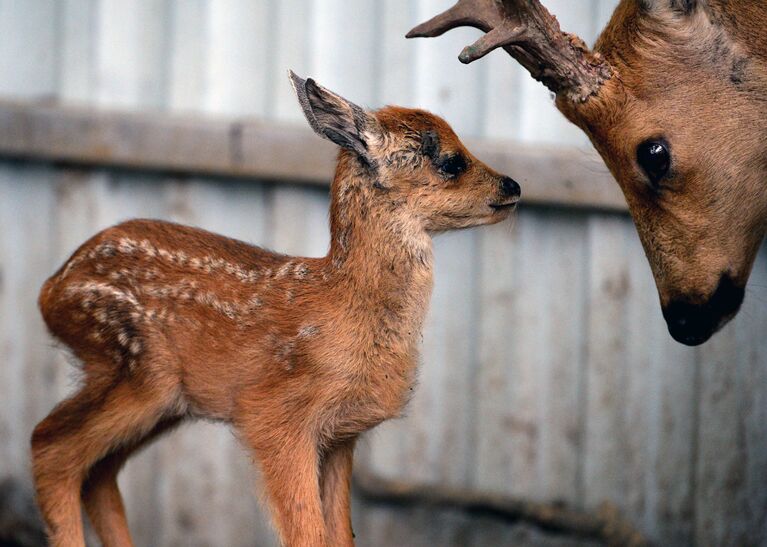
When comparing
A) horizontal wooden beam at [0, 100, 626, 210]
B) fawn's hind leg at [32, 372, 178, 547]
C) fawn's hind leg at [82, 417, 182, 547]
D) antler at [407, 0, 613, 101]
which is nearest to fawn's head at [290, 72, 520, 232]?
antler at [407, 0, 613, 101]

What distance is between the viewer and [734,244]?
4680mm

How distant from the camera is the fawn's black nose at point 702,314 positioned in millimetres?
4582

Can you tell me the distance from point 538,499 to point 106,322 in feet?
10.4

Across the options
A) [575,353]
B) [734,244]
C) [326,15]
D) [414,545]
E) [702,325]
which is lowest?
[414,545]

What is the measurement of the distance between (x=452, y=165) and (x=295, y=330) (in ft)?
2.53

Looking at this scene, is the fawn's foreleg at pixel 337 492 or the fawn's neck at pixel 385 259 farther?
the fawn's foreleg at pixel 337 492

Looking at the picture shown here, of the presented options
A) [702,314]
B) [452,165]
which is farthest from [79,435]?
[702,314]

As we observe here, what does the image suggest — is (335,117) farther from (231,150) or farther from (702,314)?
(231,150)

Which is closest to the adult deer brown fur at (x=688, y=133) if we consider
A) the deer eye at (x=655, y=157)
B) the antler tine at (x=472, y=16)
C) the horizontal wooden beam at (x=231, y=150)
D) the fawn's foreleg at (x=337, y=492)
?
the deer eye at (x=655, y=157)

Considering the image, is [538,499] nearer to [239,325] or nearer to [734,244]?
[734,244]

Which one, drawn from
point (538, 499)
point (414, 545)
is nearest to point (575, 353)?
point (538, 499)

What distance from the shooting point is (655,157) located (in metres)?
4.61

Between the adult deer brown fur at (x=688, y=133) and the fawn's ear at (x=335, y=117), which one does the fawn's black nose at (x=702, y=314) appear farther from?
the fawn's ear at (x=335, y=117)

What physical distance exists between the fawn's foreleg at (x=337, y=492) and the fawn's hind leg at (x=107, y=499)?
0.59 meters
